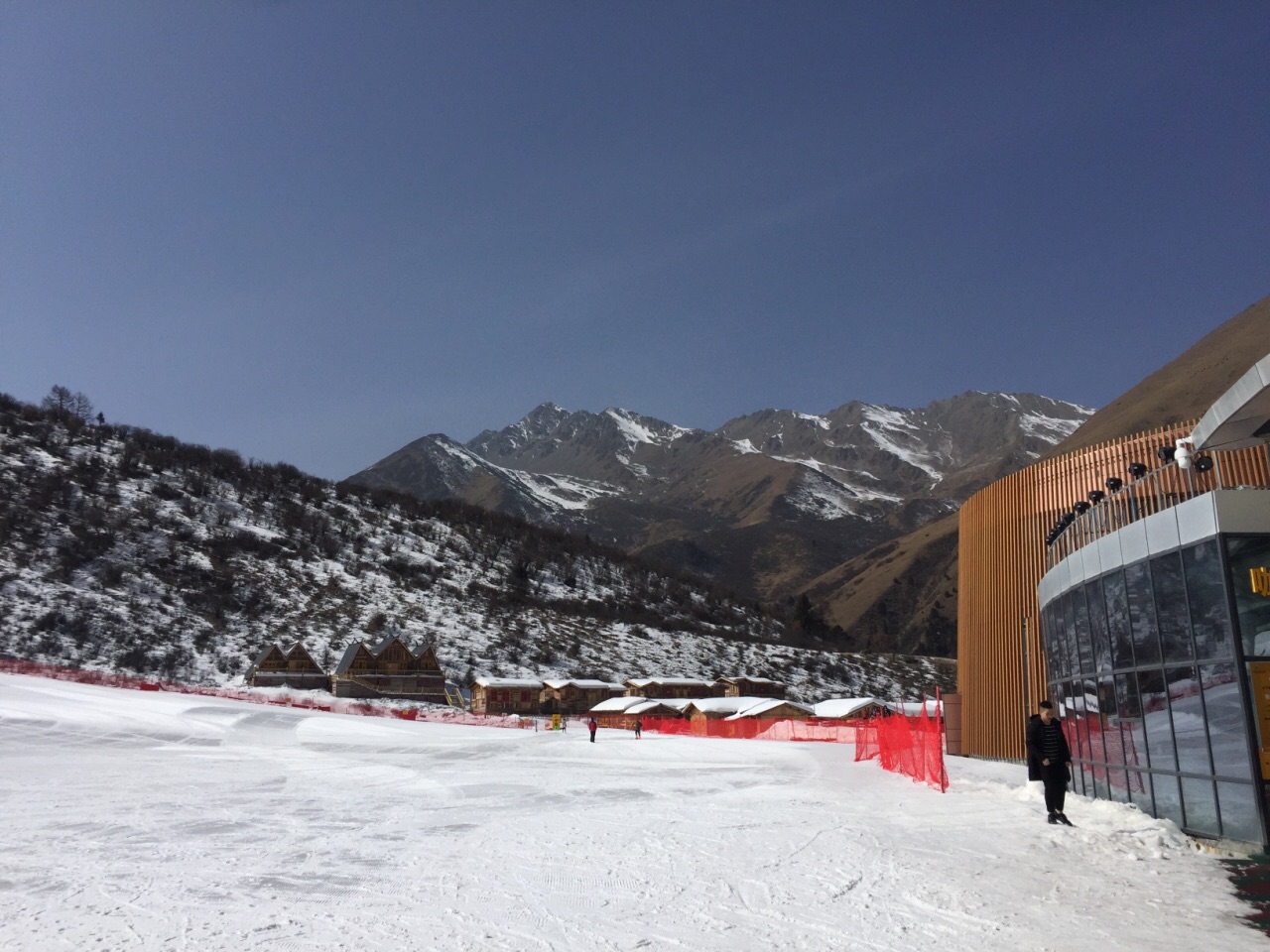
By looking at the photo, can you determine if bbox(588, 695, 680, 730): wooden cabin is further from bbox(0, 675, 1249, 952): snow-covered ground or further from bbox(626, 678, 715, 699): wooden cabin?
bbox(0, 675, 1249, 952): snow-covered ground

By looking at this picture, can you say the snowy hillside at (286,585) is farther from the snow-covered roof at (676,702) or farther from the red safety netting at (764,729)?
the red safety netting at (764,729)

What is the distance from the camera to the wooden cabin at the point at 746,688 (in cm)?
7988

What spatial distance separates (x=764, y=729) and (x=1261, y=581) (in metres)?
44.5

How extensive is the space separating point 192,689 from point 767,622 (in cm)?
9303

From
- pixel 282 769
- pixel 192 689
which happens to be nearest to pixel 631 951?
pixel 282 769

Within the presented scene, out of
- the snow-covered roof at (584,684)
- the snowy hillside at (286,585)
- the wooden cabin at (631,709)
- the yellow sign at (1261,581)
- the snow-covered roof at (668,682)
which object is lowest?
the wooden cabin at (631,709)

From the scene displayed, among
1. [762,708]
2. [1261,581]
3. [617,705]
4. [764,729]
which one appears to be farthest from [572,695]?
[1261,581]

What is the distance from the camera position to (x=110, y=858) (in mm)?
9195

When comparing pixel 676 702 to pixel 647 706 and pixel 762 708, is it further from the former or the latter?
pixel 762 708

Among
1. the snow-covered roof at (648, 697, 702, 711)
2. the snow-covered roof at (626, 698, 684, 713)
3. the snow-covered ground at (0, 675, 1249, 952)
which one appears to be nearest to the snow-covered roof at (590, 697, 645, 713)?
the snow-covered roof at (626, 698, 684, 713)

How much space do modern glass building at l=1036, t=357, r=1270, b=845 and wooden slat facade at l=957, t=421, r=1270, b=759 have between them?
1382 centimetres

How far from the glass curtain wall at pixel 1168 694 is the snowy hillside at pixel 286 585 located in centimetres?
6330

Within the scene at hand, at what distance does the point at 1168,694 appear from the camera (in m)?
11.8

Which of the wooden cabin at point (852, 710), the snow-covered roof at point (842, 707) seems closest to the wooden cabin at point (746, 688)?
the snow-covered roof at point (842, 707)
